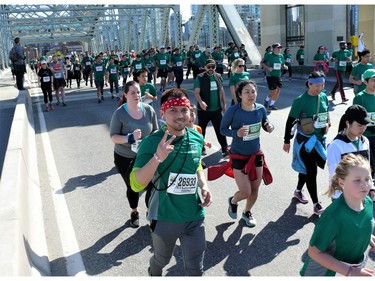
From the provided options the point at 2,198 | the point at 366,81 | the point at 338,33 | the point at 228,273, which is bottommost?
the point at 228,273

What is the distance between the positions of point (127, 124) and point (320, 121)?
2.26 m

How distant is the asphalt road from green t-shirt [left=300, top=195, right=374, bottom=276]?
1341 mm

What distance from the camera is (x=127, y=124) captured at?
5.00m

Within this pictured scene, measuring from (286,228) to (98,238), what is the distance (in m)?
2.11

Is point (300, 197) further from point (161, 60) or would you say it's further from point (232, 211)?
point (161, 60)

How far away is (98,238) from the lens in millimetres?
4980

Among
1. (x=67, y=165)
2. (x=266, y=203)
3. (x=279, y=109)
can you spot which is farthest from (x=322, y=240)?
(x=279, y=109)

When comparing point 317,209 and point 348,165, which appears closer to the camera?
point 348,165

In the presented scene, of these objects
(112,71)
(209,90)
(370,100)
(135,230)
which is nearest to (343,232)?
(135,230)

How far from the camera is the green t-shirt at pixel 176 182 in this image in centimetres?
323

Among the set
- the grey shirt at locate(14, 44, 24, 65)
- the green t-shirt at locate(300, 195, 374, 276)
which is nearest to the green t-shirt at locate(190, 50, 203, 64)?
the grey shirt at locate(14, 44, 24, 65)

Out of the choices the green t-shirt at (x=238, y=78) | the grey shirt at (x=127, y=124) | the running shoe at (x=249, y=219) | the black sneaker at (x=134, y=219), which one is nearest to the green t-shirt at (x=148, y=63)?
the green t-shirt at (x=238, y=78)

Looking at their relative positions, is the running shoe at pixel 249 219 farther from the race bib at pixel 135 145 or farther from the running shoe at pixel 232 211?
the race bib at pixel 135 145

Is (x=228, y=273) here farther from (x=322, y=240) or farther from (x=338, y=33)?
(x=338, y=33)
